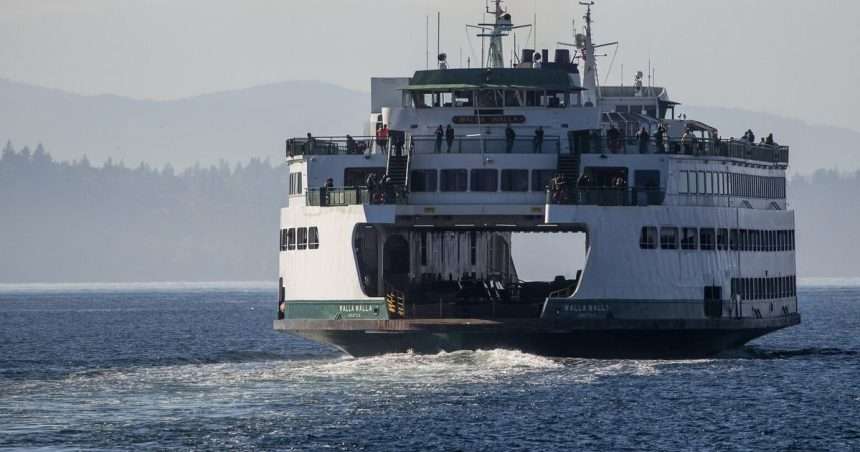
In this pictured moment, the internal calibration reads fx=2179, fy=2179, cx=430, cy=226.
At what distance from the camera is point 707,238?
2662 inches

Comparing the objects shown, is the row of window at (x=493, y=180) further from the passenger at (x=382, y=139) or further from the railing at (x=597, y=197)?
the passenger at (x=382, y=139)

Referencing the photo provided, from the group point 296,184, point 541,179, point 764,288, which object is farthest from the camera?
point 764,288

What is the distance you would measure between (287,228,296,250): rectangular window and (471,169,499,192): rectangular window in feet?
22.6

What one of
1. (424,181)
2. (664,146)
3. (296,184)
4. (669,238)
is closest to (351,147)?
(296,184)

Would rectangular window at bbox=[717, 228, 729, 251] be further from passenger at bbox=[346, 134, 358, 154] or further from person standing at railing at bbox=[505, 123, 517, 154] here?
passenger at bbox=[346, 134, 358, 154]

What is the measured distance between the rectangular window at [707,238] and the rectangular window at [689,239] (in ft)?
0.98

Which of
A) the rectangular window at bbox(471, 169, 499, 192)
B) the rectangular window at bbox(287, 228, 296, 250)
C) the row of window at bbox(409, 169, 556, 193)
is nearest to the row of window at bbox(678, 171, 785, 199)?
the row of window at bbox(409, 169, 556, 193)

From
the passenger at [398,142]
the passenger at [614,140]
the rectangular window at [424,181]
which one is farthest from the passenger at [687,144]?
the passenger at [398,142]

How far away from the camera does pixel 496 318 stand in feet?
208

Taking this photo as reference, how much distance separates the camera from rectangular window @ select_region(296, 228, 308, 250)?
2692 inches

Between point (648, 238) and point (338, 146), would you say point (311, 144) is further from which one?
point (648, 238)

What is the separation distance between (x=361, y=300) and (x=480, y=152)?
6.07m

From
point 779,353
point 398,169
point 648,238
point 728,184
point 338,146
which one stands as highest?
point 338,146

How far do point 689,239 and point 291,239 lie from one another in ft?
42.1
